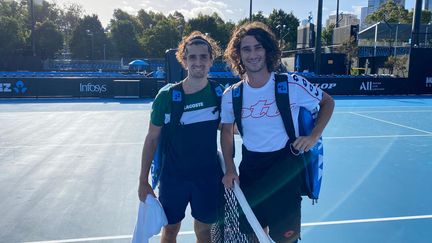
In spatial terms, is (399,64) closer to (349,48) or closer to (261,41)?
(349,48)

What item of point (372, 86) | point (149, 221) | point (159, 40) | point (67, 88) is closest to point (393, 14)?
point (159, 40)

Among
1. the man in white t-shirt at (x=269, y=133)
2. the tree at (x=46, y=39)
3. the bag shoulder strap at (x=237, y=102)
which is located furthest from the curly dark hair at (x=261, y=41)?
the tree at (x=46, y=39)

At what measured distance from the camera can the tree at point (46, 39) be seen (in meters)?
50.7

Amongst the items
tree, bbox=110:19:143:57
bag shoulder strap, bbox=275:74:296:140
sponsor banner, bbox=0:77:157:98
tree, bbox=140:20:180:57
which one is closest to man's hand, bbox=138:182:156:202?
bag shoulder strap, bbox=275:74:296:140

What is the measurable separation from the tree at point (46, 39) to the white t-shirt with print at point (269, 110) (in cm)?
5385

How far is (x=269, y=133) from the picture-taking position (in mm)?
2889

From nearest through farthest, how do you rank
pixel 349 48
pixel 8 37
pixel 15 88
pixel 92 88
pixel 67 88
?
pixel 15 88 < pixel 67 88 < pixel 92 88 < pixel 349 48 < pixel 8 37

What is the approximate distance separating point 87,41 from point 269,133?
57.8 metres

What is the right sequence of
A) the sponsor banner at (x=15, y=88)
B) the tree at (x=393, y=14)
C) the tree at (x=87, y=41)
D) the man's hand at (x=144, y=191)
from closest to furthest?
the man's hand at (x=144, y=191), the sponsor banner at (x=15, y=88), the tree at (x=87, y=41), the tree at (x=393, y=14)

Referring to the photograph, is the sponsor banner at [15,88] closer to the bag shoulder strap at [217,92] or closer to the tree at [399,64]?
the bag shoulder strap at [217,92]

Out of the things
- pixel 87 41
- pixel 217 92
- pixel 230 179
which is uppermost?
pixel 87 41

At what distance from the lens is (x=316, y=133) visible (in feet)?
9.30

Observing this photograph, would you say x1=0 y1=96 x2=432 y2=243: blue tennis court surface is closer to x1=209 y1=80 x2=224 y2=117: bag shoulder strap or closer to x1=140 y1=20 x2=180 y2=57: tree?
x1=209 y1=80 x2=224 y2=117: bag shoulder strap

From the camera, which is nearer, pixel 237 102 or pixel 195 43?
pixel 237 102
